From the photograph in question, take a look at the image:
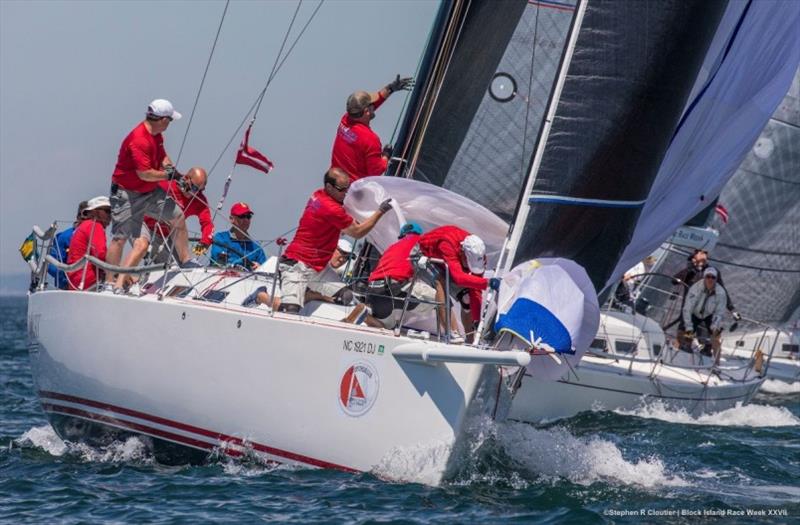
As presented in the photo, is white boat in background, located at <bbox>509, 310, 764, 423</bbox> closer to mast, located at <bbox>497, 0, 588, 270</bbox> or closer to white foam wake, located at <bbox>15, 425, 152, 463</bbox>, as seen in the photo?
mast, located at <bbox>497, 0, 588, 270</bbox>

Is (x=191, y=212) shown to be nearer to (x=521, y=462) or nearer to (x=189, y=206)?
(x=189, y=206)

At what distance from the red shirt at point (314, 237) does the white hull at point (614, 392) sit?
376cm

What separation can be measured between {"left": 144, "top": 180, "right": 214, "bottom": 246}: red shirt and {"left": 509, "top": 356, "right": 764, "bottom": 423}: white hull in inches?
138

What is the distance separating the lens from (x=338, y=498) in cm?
698

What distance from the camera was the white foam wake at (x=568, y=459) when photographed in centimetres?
772

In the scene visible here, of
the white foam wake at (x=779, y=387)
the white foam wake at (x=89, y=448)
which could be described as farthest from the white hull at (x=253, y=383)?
the white foam wake at (x=779, y=387)

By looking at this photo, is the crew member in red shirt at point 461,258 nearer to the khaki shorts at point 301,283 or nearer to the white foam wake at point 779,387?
the khaki shorts at point 301,283

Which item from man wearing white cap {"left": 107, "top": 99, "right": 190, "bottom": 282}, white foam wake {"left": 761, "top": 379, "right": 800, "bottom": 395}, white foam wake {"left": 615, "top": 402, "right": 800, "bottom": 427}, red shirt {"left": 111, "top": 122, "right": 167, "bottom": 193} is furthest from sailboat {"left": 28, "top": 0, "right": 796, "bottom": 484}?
white foam wake {"left": 761, "top": 379, "right": 800, "bottom": 395}

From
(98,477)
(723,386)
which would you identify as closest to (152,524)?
(98,477)

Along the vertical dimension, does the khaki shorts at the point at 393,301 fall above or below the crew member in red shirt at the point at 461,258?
below

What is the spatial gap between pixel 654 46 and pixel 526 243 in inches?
56.2

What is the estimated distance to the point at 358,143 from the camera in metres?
9.34

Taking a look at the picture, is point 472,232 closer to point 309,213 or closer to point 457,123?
point 309,213

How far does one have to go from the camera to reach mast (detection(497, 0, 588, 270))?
782cm
